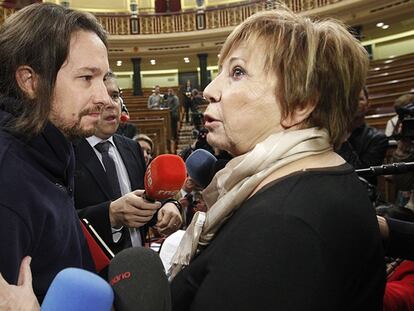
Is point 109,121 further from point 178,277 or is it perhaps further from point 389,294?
point 389,294

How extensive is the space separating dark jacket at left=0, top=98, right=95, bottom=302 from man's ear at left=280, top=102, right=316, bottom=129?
1.68 feet

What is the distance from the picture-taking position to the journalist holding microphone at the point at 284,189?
0.65 m

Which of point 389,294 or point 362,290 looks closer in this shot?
point 362,290

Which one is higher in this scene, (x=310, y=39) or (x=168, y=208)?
(x=310, y=39)

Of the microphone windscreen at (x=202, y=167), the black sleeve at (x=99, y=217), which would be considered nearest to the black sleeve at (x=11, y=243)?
the black sleeve at (x=99, y=217)

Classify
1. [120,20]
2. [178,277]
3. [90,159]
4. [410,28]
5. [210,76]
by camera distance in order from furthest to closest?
[210,76] → [120,20] → [410,28] → [90,159] → [178,277]

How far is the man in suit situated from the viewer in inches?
56.6

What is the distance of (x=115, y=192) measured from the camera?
1836 mm

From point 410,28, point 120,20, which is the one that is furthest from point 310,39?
point 120,20

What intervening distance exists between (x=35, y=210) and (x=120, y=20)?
1507 centimetres

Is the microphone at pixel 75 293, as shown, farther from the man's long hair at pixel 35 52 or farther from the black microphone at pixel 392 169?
the black microphone at pixel 392 169

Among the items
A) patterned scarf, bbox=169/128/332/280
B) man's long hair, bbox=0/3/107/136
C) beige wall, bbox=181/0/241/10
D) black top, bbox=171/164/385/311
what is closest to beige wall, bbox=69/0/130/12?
beige wall, bbox=181/0/241/10

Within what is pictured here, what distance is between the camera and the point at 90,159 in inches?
70.2

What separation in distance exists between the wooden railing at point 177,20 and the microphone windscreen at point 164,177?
537 inches
